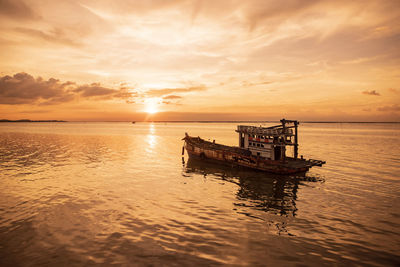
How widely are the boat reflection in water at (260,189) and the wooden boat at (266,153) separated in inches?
45.3

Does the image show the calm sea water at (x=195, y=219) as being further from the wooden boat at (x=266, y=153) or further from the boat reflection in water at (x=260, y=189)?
the wooden boat at (x=266, y=153)

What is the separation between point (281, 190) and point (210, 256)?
14.3 metres

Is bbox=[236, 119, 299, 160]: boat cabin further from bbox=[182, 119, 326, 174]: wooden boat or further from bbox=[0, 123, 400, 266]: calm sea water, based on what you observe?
bbox=[0, 123, 400, 266]: calm sea water

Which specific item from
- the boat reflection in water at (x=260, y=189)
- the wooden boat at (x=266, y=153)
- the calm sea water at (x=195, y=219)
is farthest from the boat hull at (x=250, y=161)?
the calm sea water at (x=195, y=219)

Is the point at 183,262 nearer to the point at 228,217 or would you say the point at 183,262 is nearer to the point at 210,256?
the point at 210,256

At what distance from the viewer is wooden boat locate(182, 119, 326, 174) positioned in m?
28.4

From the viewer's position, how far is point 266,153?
31.2 metres

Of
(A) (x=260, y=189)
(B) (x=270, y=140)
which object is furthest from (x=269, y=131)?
(A) (x=260, y=189)

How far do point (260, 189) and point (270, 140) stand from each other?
10.0 meters

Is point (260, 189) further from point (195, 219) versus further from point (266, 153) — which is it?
point (195, 219)

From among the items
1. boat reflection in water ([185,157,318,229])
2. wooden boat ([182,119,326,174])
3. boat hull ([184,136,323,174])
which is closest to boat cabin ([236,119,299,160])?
wooden boat ([182,119,326,174])

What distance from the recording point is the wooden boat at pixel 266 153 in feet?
93.2

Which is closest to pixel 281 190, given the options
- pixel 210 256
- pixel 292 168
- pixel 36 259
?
pixel 292 168

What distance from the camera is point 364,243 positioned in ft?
39.7
